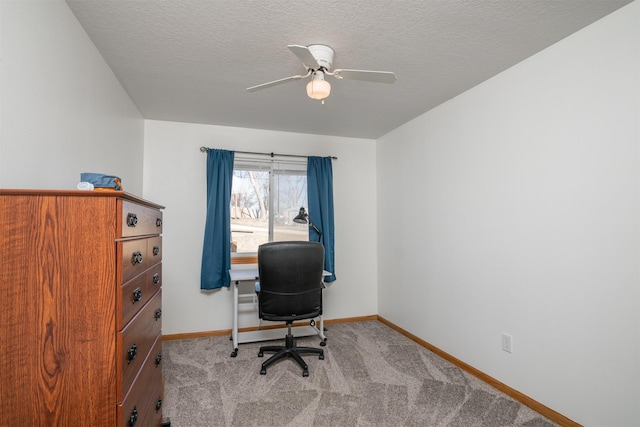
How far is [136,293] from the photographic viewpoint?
3.99 ft

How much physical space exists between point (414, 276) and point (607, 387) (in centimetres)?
173

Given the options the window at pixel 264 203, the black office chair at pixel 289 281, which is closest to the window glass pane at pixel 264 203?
the window at pixel 264 203

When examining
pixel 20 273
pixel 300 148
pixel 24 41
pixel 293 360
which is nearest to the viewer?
pixel 20 273

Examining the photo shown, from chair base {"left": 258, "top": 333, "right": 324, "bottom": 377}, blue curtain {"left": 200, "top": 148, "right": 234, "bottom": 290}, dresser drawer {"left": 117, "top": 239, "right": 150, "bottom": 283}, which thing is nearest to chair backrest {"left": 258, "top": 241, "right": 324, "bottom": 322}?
chair base {"left": 258, "top": 333, "right": 324, "bottom": 377}

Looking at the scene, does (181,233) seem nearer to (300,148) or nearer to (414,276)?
(300,148)

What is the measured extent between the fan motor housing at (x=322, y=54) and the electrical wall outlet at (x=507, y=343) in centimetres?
229

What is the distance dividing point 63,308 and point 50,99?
42.7 inches

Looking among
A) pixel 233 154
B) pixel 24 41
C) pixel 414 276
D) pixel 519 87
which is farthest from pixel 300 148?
pixel 24 41

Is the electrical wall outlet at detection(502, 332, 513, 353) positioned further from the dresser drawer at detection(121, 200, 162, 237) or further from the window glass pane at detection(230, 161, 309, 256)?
the dresser drawer at detection(121, 200, 162, 237)

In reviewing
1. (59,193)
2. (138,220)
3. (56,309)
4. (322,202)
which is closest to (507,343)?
(322,202)

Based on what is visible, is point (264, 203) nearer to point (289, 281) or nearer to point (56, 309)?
point (289, 281)

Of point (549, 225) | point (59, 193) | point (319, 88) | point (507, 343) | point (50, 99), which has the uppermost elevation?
point (319, 88)

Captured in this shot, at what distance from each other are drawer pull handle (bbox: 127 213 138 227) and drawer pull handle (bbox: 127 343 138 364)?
460 mm

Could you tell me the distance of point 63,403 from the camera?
3.06 feet
